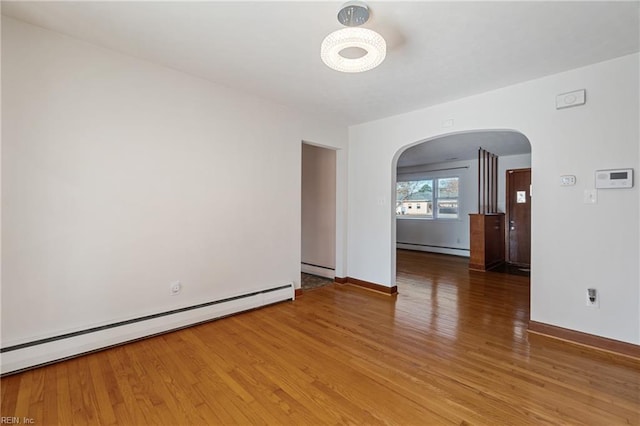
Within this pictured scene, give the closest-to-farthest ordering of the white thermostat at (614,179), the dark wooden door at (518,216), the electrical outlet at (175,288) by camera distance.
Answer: the white thermostat at (614,179)
the electrical outlet at (175,288)
the dark wooden door at (518,216)

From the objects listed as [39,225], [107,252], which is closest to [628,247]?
[107,252]

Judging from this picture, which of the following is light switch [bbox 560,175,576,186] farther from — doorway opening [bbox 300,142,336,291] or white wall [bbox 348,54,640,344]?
doorway opening [bbox 300,142,336,291]

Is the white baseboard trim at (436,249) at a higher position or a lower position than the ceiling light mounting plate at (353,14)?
lower

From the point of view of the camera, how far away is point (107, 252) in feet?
7.90

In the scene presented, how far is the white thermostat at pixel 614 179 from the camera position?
2.38 m

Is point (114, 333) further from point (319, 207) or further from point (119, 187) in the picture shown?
point (319, 207)

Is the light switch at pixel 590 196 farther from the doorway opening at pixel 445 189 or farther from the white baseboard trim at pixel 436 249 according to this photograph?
the white baseboard trim at pixel 436 249

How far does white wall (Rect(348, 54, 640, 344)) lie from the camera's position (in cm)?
239

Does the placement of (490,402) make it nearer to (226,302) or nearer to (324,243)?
(226,302)

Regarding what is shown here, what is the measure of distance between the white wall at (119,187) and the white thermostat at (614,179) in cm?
332

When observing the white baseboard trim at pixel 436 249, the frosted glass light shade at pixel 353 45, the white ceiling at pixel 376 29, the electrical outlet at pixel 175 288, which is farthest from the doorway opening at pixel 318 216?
the white baseboard trim at pixel 436 249

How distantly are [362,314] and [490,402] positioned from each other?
1611 millimetres

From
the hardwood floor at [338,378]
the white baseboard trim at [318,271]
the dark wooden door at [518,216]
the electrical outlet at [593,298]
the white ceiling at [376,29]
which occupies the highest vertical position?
the white ceiling at [376,29]

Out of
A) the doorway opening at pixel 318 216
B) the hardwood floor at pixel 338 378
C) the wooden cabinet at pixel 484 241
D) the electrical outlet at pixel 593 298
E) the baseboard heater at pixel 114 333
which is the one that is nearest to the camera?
the hardwood floor at pixel 338 378
